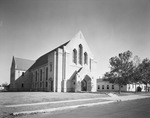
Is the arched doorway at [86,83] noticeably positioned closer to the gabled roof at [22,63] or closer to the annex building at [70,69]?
the annex building at [70,69]

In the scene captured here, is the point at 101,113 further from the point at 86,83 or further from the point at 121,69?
the point at 86,83

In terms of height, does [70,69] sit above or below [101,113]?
above

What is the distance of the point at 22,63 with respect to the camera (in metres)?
60.8

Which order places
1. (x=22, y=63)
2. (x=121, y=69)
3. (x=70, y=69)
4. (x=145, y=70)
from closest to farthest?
(x=121, y=69)
(x=70, y=69)
(x=145, y=70)
(x=22, y=63)

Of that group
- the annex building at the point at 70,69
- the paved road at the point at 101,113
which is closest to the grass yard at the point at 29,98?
the paved road at the point at 101,113

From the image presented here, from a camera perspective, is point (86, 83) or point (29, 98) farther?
point (86, 83)

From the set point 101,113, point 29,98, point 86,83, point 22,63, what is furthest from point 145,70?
point 22,63

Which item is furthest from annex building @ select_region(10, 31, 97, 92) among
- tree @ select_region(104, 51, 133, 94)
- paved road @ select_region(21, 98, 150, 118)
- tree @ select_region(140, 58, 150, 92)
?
paved road @ select_region(21, 98, 150, 118)

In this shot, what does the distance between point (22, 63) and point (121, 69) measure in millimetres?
43003

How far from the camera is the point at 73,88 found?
34906 mm

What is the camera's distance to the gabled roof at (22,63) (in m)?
58.6

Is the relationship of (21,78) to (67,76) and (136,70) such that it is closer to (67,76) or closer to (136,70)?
(67,76)

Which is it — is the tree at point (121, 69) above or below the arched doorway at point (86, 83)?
above

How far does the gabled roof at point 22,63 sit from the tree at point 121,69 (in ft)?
123
